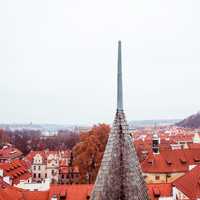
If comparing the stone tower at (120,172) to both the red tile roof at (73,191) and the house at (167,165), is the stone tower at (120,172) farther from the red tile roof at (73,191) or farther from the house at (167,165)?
the house at (167,165)

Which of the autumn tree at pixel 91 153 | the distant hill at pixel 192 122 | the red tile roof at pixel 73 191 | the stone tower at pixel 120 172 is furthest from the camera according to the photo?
the distant hill at pixel 192 122

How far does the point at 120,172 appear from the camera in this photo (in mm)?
6320

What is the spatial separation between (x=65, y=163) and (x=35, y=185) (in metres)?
25.1

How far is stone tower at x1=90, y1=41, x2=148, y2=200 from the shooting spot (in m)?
6.25

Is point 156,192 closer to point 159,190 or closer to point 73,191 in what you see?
point 159,190

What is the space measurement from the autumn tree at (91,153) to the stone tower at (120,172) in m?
32.7

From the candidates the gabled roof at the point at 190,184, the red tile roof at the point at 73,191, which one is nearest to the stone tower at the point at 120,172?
the red tile roof at the point at 73,191

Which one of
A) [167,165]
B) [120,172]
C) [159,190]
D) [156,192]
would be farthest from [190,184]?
[120,172]

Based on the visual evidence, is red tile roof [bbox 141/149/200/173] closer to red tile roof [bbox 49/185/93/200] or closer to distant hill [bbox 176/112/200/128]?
red tile roof [bbox 49/185/93/200]

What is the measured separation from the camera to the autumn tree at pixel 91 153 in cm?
3966

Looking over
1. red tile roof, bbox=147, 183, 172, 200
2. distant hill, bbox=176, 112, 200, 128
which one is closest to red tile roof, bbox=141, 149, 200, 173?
red tile roof, bbox=147, 183, 172, 200

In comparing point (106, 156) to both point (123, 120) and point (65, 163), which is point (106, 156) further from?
point (65, 163)

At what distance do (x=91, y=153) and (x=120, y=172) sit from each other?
33.6 m

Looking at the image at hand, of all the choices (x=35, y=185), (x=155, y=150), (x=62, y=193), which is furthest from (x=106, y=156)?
(x=155, y=150)
